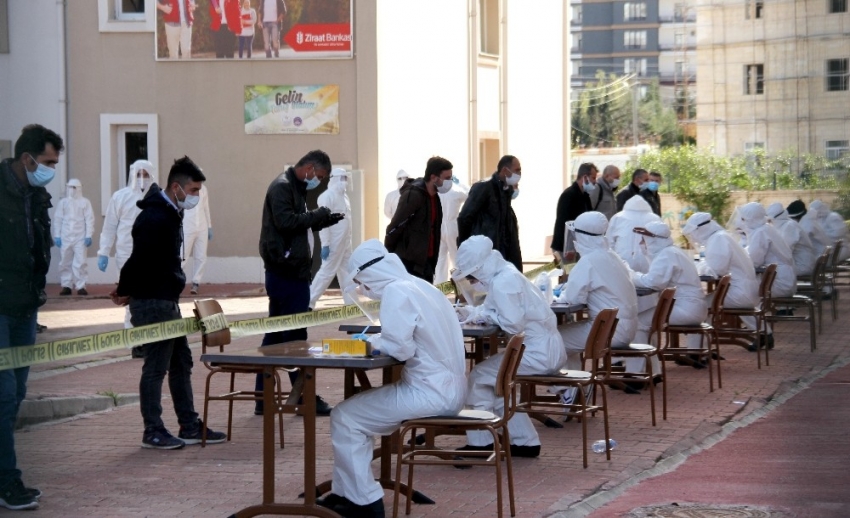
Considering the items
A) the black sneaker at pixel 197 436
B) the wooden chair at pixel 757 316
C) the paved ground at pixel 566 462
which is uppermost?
the wooden chair at pixel 757 316

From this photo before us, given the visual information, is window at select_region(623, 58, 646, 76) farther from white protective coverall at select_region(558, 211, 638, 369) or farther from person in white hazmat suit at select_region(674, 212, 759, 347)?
white protective coverall at select_region(558, 211, 638, 369)

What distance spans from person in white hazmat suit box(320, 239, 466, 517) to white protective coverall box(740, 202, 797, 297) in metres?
A: 9.69

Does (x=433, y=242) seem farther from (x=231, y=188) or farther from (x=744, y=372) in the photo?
(x=231, y=188)

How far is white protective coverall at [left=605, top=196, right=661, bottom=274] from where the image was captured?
14859 mm

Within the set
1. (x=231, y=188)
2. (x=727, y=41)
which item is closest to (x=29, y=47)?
(x=231, y=188)

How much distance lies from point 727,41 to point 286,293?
16.9 metres

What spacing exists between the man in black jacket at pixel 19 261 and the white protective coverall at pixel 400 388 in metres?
1.85

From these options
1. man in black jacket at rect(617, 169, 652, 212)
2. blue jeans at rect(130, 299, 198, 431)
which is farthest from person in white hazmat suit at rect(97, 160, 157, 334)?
man in black jacket at rect(617, 169, 652, 212)

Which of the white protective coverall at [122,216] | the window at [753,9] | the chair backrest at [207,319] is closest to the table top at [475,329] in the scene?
the chair backrest at [207,319]

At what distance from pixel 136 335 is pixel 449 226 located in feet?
41.3

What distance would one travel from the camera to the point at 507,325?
8898 mm

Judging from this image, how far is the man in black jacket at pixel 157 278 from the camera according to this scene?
948 cm

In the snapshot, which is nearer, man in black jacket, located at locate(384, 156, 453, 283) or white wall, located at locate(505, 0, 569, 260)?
man in black jacket, located at locate(384, 156, 453, 283)

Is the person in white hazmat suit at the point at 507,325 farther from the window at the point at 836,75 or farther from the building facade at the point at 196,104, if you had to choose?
the building facade at the point at 196,104
